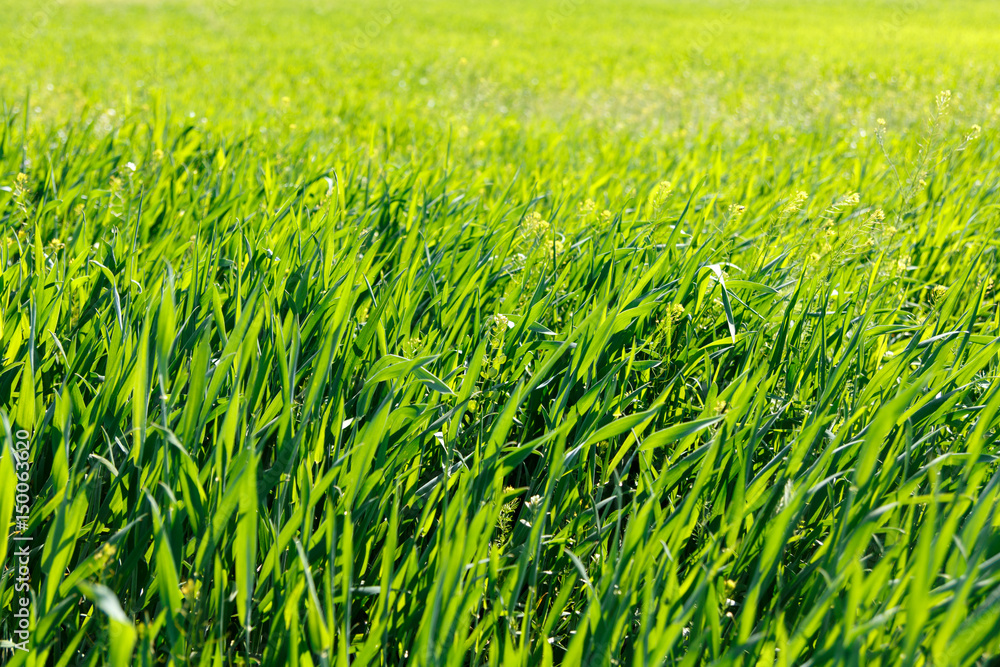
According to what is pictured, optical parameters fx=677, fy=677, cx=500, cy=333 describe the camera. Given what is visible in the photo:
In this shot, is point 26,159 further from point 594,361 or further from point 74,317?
point 594,361

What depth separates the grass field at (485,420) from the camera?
94 centimetres

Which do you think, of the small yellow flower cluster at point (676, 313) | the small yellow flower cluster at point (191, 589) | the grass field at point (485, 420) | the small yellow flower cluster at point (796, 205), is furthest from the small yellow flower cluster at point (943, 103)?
the small yellow flower cluster at point (191, 589)

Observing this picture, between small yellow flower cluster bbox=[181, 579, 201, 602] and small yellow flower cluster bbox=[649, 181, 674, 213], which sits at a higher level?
small yellow flower cluster bbox=[649, 181, 674, 213]

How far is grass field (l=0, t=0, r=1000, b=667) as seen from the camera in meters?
0.94

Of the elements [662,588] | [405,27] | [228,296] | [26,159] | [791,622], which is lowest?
[791,622]

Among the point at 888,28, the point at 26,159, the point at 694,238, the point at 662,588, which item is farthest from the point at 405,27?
the point at 662,588

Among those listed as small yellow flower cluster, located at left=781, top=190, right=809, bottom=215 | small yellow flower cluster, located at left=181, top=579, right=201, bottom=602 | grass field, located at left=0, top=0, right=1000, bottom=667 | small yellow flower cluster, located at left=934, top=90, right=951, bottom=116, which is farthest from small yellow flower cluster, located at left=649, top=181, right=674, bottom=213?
small yellow flower cluster, located at left=181, top=579, right=201, bottom=602

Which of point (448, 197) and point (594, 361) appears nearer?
point (594, 361)

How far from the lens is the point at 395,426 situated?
129cm

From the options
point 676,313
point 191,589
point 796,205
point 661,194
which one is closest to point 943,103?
point 796,205

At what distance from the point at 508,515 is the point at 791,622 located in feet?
1.80

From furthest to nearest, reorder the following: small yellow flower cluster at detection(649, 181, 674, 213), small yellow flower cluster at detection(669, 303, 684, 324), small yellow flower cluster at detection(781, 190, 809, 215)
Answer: small yellow flower cluster at detection(649, 181, 674, 213) → small yellow flower cluster at detection(781, 190, 809, 215) → small yellow flower cluster at detection(669, 303, 684, 324)

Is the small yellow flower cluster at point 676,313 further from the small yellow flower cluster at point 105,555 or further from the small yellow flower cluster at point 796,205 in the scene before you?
the small yellow flower cluster at point 105,555

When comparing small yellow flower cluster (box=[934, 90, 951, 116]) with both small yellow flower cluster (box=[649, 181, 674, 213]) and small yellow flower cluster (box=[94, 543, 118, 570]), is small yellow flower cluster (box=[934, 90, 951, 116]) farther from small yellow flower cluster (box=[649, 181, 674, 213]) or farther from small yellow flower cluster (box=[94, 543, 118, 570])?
small yellow flower cluster (box=[94, 543, 118, 570])
